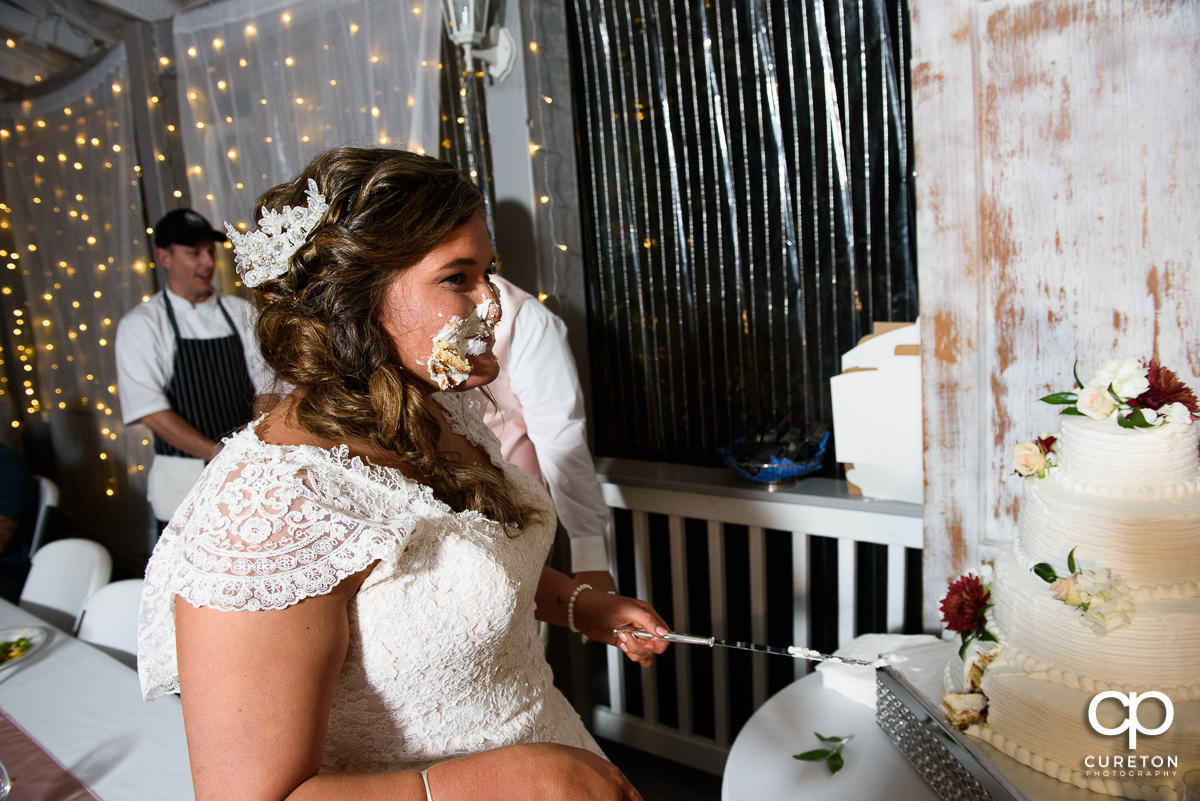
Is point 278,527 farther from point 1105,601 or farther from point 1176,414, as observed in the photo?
point 1176,414

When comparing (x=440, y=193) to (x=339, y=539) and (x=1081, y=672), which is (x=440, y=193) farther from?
(x=1081, y=672)

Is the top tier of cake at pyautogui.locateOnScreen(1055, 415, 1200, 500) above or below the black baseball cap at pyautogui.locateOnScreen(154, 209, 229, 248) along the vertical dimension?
below

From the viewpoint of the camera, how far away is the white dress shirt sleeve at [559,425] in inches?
83.5

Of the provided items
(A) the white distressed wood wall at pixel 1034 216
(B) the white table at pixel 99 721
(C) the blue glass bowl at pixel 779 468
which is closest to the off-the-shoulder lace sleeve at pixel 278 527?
(B) the white table at pixel 99 721

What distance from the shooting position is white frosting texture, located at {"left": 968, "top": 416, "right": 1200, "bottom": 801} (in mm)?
1009

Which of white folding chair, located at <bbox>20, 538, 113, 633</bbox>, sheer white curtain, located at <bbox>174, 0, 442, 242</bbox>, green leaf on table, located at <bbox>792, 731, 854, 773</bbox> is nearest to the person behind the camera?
green leaf on table, located at <bbox>792, 731, 854, 773</bbox>

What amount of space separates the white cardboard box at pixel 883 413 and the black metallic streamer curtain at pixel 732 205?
0.24 m

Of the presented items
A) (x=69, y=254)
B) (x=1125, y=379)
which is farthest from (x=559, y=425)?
(x=69, y=254)

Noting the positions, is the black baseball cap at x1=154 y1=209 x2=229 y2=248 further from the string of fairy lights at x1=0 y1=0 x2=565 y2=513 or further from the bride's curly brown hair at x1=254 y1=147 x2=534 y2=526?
the bride's curly brown hair at x1=254 y1=147 x2=534 y2=526

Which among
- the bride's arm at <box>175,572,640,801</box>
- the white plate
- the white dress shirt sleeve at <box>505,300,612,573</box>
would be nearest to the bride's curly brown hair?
the bride's arm at <box>175,572,640,801</box>

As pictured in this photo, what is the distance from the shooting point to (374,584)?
0.89 metres

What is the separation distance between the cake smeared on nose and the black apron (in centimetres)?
221

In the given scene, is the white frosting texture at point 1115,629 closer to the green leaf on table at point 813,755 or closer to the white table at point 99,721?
the green leaf on table at point 813,755

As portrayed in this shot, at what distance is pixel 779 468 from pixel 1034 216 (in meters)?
0.88
